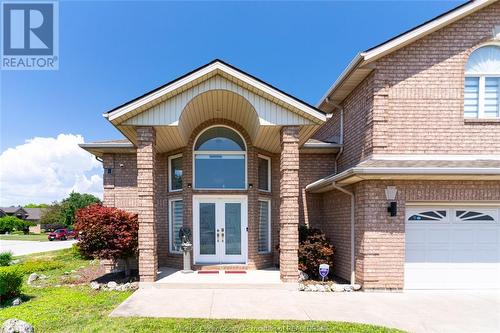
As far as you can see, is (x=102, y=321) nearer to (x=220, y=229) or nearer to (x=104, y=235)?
(x=104, y=235)

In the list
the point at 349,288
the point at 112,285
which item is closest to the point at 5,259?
the point at 112,285

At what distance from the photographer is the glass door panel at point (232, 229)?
9398 millimetres

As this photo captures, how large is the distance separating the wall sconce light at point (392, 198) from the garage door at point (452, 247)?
0.57 m

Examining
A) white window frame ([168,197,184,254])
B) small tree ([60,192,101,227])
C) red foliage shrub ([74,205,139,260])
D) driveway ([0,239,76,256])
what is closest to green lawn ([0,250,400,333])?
red foliage shrub ([74,205,139,260])

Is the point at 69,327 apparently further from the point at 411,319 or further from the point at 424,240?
the point at 424,240

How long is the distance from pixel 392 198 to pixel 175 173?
22.4 ft

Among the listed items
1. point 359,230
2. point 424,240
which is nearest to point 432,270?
point 424,240

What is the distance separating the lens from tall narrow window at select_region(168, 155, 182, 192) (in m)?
9.85

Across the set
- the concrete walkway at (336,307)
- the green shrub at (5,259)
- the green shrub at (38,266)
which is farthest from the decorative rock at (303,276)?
the green shrub at (5,259)

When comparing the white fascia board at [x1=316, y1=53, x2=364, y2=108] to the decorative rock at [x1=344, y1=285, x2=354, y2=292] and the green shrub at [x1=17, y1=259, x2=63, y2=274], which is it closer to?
the decorative rock at [x1=344, y1=285, x2=354, y2=292]

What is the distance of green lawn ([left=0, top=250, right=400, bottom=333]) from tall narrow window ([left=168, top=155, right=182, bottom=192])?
3.79 meters

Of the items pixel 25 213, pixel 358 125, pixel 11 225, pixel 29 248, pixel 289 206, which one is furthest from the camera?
pixel 25 213

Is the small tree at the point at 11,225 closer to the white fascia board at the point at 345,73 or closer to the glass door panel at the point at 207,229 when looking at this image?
the glass door panel at the point at 207,229

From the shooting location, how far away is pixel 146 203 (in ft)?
24.5
